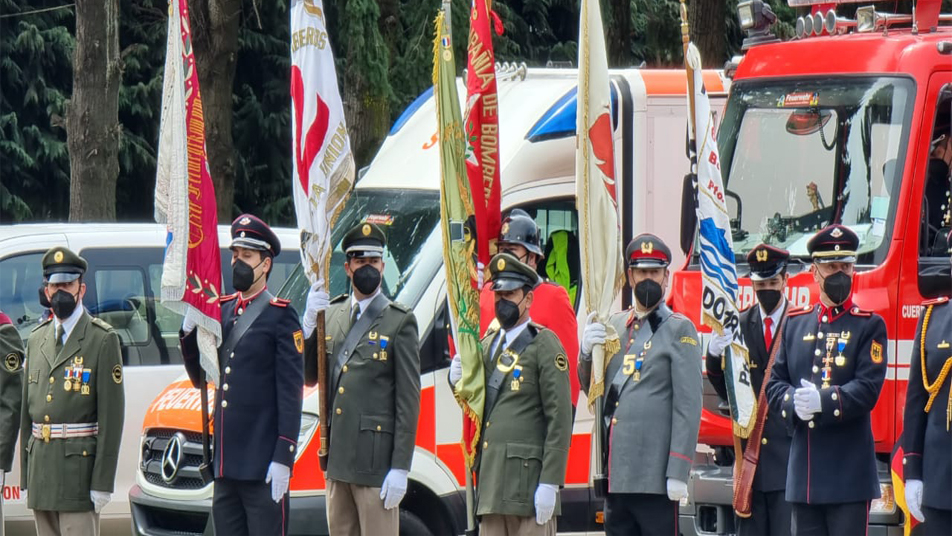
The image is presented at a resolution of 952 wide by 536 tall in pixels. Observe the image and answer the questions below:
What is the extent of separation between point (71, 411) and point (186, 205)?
1.32 metres

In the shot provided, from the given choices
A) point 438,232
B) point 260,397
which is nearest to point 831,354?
point 438,232

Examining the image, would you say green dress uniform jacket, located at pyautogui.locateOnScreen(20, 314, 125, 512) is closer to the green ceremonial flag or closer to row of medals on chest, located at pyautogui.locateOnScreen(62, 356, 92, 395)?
row of medals on chest, located at pyautogui.locateOnScreen(62, 356, 92, 395)

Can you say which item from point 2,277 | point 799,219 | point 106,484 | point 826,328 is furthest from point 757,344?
point 2,277

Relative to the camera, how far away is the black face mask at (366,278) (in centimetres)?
826

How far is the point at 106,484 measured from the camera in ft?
27.3

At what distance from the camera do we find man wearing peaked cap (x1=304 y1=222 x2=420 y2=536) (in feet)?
26.6

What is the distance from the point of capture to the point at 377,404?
26.8 ft

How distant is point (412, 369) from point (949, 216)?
10.4 ft

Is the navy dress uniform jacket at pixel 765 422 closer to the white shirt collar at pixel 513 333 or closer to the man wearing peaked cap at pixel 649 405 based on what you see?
the man wearing peaked cap at pixel 649 405

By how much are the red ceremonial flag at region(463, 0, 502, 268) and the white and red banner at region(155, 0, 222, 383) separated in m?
1.36

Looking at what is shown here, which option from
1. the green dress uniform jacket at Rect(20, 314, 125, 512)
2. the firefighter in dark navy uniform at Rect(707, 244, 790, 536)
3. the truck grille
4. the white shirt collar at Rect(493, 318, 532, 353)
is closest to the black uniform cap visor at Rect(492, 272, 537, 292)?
the white shirt collar at Rect(493, 318, 532, 353)

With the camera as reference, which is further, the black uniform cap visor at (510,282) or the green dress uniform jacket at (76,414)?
the green dress uniform jacket at (76,414)

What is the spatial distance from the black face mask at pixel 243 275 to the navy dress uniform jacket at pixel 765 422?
7.86 feet

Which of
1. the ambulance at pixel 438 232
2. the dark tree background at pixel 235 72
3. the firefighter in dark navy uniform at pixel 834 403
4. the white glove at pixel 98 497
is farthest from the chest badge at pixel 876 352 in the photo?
the dark tree background at pixel 235 72
